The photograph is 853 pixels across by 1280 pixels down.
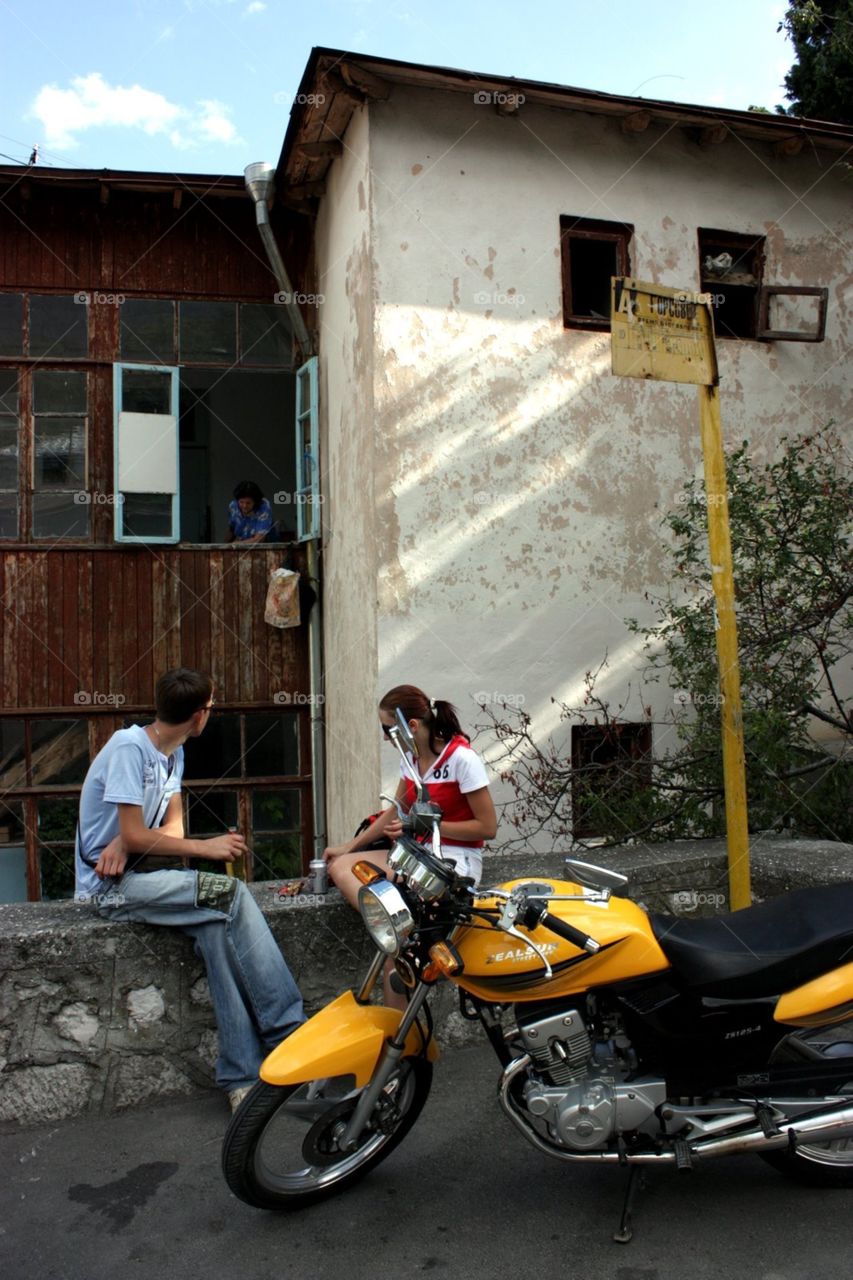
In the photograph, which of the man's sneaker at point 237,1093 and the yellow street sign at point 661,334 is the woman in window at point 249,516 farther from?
the man's sneaker at point 237,1093

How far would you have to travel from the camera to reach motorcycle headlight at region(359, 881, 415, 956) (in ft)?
9.57

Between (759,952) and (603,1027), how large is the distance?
496 mm

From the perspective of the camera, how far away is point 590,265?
9.12m

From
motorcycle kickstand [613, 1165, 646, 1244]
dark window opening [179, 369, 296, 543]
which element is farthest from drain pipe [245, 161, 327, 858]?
motorcycle kickstand [613, 1165, 646, 1244]

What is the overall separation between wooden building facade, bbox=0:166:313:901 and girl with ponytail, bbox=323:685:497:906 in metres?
5.92

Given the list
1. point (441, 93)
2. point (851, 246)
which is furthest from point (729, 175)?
point (441, 93)

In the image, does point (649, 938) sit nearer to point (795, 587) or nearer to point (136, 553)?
point (795, 587)

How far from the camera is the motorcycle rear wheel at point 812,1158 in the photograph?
10.3 feet

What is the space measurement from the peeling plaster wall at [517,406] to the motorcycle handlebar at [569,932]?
16.8 feet

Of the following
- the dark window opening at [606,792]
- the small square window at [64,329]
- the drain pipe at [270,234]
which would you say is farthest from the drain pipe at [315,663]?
the dark window opening at [606,792]

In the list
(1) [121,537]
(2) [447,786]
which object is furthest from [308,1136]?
(1) [121,537]

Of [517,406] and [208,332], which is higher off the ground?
[208,332]

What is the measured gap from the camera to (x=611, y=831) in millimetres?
6219

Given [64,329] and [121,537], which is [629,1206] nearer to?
[121,537]
